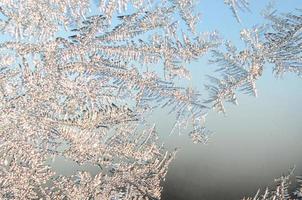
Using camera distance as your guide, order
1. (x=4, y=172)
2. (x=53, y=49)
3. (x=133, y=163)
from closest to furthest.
Answer: (x=53, y=49), (x=4, y=172), (x=133, y=163)

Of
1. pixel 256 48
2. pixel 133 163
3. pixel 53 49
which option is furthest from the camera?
pixel 133 163

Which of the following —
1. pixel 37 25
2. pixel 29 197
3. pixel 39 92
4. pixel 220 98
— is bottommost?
pixel 29 197

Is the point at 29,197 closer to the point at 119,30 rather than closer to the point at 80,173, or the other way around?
the point at 80,173

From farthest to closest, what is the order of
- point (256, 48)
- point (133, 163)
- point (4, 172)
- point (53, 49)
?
point (133, 163) < point (4, 172) < point (53, 49) < point (256, 48)

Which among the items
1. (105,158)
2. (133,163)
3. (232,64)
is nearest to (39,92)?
(105,158)

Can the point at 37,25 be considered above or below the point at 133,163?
above

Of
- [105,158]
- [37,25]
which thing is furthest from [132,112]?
[37,25]

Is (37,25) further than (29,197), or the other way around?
(29,197)

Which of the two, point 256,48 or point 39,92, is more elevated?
point 256,48

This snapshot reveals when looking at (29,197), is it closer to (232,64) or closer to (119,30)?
(119,30)
